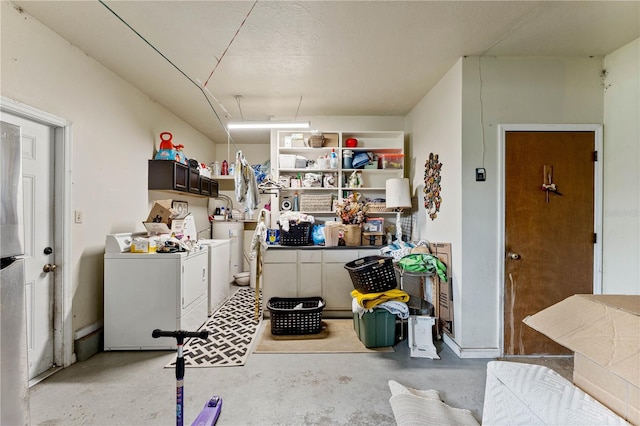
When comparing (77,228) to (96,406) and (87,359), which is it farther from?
(96,406)

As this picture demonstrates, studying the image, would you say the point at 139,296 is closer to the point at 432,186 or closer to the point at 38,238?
the point at 38,238

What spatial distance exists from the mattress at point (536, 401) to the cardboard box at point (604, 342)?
0.04 meters

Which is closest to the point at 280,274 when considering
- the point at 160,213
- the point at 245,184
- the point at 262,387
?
the point at 245,184

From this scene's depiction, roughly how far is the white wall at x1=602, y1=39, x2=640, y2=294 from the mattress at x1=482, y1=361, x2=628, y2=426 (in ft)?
8.07

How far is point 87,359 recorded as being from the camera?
2396mm

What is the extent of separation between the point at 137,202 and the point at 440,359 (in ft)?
12.1

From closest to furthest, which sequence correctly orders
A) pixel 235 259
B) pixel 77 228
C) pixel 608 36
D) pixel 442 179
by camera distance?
1. pixel 608 36
2. pixel 77 228
3. pixel 442 179
4. pixel 235 259

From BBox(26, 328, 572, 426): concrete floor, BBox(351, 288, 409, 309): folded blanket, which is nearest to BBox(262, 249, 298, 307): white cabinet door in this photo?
BBox(26, 328, 572, 426): concrete floor

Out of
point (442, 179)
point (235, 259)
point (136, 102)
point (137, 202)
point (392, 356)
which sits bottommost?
point (392, 356)

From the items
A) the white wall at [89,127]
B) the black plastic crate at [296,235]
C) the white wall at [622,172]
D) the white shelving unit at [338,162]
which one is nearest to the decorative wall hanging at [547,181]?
the white wall at [622,172]


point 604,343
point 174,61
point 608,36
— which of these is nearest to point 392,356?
point 604,343

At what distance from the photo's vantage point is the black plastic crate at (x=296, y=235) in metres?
3.53

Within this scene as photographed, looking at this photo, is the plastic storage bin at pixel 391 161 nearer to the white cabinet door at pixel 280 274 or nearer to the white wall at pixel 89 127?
the white cabinet door at pixel 280 274

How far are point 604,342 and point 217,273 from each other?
3.75 metres
